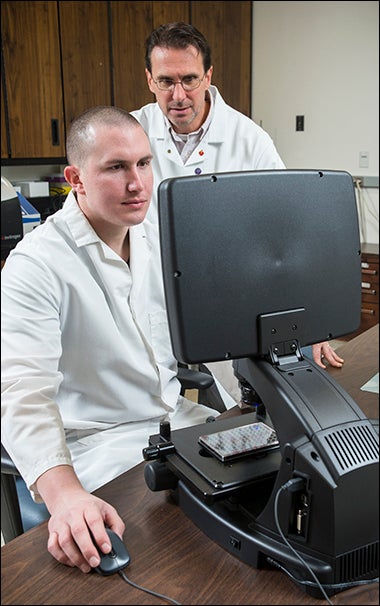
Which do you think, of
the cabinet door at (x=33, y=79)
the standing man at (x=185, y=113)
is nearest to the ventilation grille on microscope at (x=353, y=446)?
the standing man at (x=185, y=113)

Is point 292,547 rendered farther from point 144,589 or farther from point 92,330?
point 92,330

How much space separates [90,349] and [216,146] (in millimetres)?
434

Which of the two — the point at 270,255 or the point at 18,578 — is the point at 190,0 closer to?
the point at 270,255

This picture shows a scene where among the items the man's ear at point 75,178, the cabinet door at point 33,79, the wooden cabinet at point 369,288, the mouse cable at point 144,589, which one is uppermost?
the cabinet door at point 33,79

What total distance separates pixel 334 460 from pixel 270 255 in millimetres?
202

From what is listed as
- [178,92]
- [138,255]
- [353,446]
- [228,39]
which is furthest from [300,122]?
[353,446]

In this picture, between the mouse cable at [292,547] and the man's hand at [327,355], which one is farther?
the man's hand at [327,355]

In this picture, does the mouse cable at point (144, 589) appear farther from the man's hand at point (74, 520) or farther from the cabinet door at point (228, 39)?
the cabinet door at point (228, 39)

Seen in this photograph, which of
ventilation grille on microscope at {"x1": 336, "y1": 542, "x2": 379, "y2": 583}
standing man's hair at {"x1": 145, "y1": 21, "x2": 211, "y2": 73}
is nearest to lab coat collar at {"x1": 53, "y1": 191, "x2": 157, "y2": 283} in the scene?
standing man's hair at {"x1": 145, "y1": 21, "x2": 211, "y2": 73}

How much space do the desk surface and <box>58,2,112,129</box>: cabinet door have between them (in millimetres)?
698

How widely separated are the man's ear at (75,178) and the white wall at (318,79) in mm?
444

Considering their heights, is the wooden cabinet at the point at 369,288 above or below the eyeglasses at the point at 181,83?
below

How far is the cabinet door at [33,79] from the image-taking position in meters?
1.54

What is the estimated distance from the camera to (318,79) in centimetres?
128
